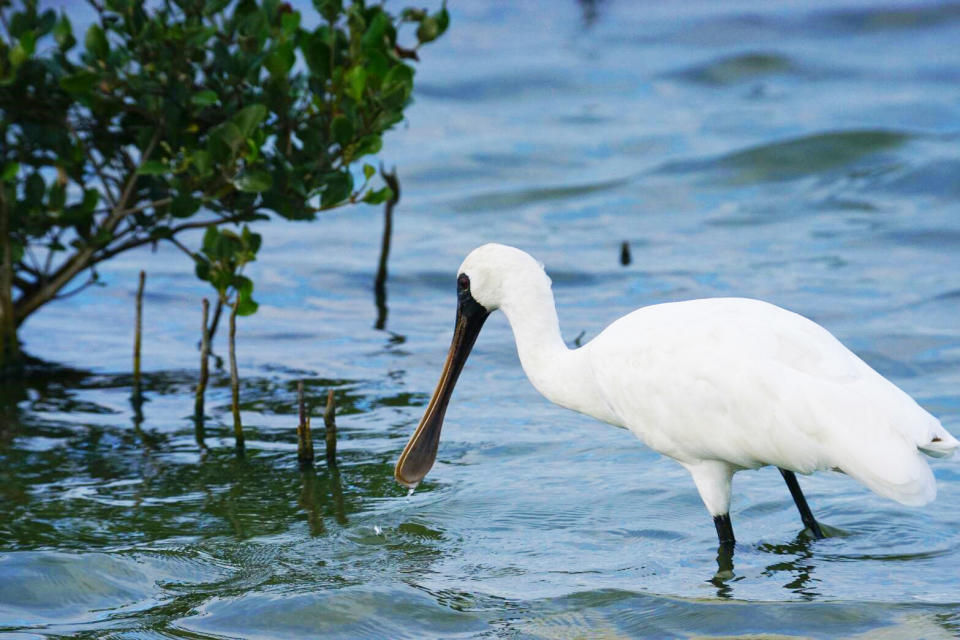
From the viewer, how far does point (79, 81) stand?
9062 mm

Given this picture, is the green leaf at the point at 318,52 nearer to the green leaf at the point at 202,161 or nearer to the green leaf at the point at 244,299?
the green leaf at the point at 202,161

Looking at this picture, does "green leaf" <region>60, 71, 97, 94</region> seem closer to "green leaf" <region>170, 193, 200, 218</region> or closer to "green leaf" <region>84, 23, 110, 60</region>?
"green leaf" <region>84, 23, 110, 60</region>

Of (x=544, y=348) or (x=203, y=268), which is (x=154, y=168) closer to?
(x=203, y=268)

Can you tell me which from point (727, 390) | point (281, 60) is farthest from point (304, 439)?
point (727, 390)

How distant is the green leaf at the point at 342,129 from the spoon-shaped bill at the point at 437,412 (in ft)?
5.48

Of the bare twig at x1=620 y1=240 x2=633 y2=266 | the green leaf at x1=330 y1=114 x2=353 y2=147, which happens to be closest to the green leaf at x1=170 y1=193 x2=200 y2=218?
the green leaf at x1=330 y1=114 x2=353 y2=147

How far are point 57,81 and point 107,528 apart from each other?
3417 mm

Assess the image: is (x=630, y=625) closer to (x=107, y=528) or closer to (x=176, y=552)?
(x=176, y=552)

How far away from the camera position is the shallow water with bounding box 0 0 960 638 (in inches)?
276

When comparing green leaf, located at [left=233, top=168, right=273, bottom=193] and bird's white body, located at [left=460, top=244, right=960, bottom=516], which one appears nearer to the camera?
bird's white body, located at [left=460, top=244, right=960, bottom=516]

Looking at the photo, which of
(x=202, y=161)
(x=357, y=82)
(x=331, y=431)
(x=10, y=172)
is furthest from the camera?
(x=10, y=172)

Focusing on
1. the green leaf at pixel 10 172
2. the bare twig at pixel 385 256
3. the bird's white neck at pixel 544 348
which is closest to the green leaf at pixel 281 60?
the green leaf at pixel 10 172

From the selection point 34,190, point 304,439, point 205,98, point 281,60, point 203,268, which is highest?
point 281,60

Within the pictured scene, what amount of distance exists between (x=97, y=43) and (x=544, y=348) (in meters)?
3.42
